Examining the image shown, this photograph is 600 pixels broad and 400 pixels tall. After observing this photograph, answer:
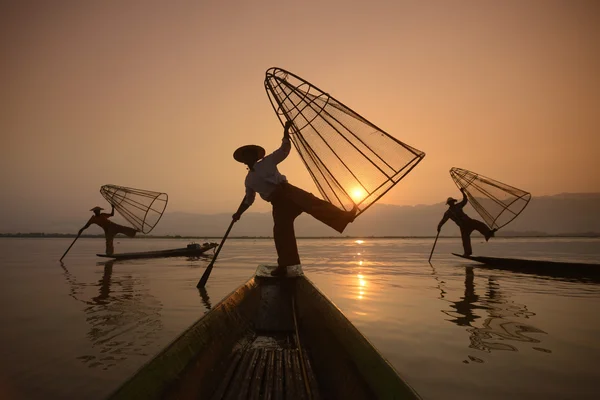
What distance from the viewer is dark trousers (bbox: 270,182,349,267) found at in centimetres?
475

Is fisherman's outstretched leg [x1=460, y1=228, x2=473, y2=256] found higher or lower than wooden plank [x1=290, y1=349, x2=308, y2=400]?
higher

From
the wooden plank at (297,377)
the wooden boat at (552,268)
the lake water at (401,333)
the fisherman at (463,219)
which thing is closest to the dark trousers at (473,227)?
the fisherman at (463,219)

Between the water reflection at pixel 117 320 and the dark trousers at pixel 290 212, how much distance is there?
7.08 ft

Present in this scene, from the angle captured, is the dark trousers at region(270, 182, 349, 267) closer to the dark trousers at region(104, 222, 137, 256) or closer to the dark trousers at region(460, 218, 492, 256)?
the dark trousers at region(460, 218, 492, 256)

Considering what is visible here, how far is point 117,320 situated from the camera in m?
5.38

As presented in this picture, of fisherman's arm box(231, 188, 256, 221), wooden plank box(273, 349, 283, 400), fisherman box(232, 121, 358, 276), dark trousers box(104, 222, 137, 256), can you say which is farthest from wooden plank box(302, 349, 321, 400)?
dark trousers box(104, 222, 137, 256)

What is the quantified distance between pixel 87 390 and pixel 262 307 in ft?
6.42

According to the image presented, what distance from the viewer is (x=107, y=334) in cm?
465

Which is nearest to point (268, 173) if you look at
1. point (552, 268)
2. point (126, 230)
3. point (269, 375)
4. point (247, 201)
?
point (247, 201)

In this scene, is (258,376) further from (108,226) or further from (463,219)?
(108,226)

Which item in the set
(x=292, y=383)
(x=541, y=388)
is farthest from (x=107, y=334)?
(x=541, y=388)

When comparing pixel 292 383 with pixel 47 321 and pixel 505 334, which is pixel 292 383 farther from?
pixel 47 321

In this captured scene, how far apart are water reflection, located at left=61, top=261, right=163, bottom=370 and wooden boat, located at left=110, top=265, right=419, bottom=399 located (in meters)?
1.41

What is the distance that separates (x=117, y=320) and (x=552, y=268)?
12089 millimetres
